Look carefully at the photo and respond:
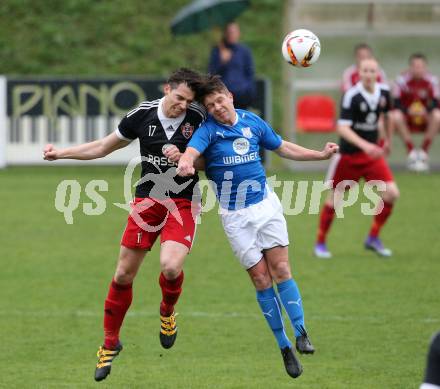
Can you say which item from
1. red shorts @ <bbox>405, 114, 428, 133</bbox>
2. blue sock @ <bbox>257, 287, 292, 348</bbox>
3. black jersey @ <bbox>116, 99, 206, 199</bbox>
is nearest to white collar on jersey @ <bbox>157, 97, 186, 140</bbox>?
black jersey @ <bbox>116, 99, 206, 199</bbox>

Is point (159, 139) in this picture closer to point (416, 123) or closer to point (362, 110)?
point (362, 110)

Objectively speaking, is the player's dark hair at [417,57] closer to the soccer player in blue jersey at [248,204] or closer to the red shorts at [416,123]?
the red shorts at [416,123]

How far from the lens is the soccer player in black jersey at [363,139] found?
36.0 feet

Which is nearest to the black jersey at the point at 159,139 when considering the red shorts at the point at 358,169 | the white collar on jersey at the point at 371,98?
the red shorts at the point at 358,169

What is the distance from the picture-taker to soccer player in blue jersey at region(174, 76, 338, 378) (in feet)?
22.0

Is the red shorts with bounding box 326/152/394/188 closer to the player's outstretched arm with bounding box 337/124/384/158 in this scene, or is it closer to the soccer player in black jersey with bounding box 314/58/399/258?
the soccer player in black jersey with bounding box 314/58/399/258

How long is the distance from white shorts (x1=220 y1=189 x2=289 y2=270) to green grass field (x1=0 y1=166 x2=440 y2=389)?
81 centimetres

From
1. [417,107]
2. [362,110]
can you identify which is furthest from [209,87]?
[417,107]

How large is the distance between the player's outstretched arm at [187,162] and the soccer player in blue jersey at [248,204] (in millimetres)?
147

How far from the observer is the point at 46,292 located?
9555 millimetres

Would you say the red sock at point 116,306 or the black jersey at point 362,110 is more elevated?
the black jersey at point 362,110

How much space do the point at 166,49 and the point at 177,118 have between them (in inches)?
680

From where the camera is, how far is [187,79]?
6.71 meters

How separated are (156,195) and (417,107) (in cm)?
1222
